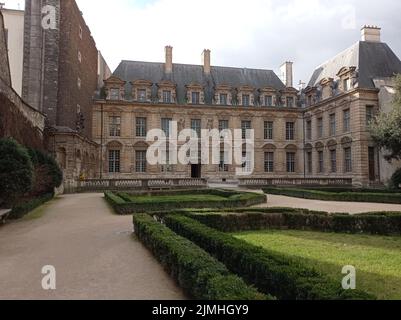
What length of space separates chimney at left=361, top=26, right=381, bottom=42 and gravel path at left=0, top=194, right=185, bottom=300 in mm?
28408

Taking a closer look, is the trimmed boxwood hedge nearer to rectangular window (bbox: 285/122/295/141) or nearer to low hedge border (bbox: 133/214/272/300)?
low hedge border (bbox: 133/214/272/300)

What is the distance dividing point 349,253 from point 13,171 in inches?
365

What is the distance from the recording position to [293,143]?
1428 inches

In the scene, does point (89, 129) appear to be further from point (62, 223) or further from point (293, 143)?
point (62, 223)

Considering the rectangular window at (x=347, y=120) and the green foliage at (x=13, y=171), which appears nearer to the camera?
the green foliage at (x=13, y=171)

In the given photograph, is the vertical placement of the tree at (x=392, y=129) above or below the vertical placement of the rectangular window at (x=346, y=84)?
below

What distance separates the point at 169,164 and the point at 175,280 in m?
28.8

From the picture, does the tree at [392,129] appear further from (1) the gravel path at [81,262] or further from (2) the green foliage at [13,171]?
(2) the green foliage at [13,171]

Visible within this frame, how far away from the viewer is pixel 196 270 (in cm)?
447

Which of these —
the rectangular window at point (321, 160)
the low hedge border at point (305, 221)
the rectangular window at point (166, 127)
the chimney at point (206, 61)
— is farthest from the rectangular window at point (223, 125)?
the low hedge border at point (305, 221)

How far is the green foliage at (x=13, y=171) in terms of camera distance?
10938 millimetres

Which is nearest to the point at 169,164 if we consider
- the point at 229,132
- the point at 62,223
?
the point at 229,132

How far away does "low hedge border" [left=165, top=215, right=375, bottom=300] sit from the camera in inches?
139

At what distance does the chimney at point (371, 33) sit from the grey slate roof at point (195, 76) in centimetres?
919
